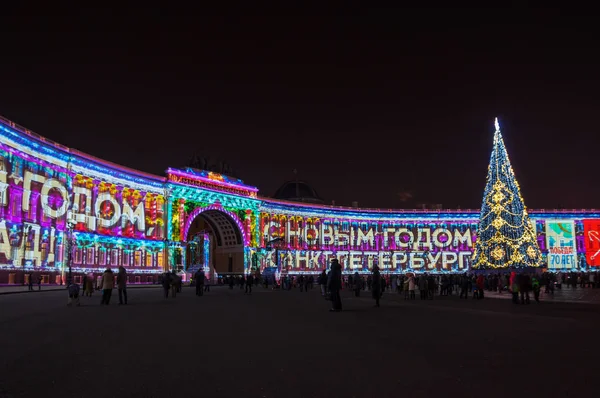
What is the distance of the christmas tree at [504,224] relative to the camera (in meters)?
46.0

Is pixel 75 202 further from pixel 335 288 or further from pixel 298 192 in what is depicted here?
pixel 298 192

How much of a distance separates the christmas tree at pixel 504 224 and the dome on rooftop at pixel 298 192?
64590 mm

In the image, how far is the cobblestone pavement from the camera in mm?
6699

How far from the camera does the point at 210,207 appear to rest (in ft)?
252

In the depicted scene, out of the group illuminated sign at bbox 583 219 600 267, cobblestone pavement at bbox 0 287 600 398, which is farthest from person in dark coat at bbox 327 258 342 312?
illuminated sign at bbox 583 219 600 267

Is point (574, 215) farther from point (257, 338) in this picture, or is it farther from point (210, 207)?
point (257, 338)

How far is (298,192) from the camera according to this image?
113 m

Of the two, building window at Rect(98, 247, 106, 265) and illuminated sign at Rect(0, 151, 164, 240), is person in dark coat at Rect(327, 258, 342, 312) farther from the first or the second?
building window at Rect(98, 247, 106, 265)

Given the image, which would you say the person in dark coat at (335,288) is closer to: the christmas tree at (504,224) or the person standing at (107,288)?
the person standing at (107,288)

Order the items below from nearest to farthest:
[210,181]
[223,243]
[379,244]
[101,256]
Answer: [101,256], [210,181], [223,243], [379,244]

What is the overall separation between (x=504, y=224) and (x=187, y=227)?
40.9 metres

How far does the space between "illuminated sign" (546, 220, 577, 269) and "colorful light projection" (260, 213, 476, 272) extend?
14.3 metres

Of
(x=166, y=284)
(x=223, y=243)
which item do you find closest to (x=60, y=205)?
(x=166, y=284)

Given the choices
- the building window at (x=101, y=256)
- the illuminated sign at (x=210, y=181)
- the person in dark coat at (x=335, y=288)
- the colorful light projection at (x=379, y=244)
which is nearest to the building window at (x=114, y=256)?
Answer: the building window at (x=101, y=256)
